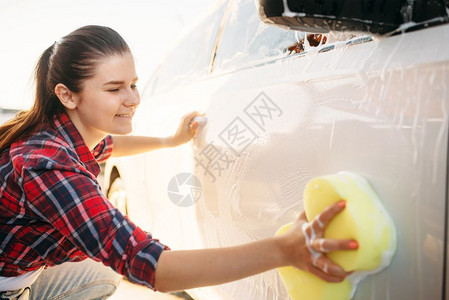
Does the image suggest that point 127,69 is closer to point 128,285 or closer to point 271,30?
point 271,30

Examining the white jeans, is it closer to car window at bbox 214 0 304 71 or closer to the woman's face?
the woman's face

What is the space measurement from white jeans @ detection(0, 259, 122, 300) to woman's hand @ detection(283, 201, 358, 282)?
1.12 meters

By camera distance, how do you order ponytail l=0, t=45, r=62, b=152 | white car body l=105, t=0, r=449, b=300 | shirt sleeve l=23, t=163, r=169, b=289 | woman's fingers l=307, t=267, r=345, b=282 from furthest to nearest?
ponytail l=0, t=45, r=62, b=152, shirt sleeve l=23, t=163, r=169, b=289, woman's fingers l=307, t=267, r=345, b=282, white car body l=105, t=0, r=449, b=300

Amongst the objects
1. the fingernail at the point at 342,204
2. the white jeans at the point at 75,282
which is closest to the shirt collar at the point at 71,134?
the white jeans at the point at 75,282


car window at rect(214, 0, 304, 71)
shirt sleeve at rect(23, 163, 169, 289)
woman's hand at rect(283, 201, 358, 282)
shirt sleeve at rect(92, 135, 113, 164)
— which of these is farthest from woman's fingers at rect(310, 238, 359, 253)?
shirt sleeve at rect(92, 135, 113, 164)

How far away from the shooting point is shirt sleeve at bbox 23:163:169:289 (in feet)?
3.28

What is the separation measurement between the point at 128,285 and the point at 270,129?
1771 mm

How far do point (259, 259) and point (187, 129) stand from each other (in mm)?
810

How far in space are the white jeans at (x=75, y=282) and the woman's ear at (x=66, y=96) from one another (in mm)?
725

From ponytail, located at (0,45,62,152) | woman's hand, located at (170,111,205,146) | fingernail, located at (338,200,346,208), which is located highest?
ponytail, located at (0,45,62,152)

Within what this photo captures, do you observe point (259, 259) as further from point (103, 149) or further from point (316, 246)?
point (103, 149)

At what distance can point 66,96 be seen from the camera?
1.40m

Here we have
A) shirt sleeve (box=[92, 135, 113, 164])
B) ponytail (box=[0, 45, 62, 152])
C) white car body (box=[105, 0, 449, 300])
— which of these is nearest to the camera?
white car body (box=[105, 0, 449, 300])

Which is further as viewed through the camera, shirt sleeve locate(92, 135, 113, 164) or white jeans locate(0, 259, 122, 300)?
shirt sleeve locate(92, 135, 113, 164)
